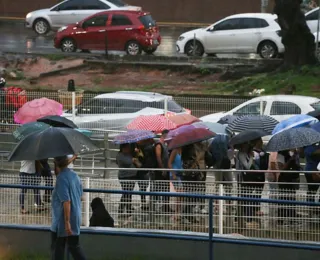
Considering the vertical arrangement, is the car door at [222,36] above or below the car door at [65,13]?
below

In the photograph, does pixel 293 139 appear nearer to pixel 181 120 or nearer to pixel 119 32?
pixel 181 120

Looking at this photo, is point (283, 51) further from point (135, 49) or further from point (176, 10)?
point (176, 10)

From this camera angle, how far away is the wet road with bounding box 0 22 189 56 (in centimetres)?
3675

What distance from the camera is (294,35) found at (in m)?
30.1

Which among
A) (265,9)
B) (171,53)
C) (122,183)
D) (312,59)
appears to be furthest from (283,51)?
(122,183)

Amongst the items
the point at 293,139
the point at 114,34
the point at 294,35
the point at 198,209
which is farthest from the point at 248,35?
the point at 198,209

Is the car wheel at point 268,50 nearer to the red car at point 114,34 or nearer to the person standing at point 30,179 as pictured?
the red car at point 114,34

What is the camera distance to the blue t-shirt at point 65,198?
1095 cm

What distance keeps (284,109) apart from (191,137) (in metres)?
7.25

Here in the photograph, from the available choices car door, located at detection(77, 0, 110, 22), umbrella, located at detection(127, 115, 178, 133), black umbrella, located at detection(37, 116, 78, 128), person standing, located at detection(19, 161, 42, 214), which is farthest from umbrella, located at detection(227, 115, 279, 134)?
car door, located at detection(77, 0, 110, 22)

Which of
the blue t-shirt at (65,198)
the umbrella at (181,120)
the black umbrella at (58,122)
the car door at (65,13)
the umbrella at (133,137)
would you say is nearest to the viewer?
the blue t-shirt at (65,198)

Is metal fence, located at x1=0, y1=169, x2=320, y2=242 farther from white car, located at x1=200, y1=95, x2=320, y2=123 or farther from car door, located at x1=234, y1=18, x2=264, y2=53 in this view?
car door, located at x1=234, y1=18, x2=264, y2=53

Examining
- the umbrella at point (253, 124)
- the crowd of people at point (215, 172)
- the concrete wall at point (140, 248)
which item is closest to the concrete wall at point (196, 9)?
the umbrella at point (253, 124)

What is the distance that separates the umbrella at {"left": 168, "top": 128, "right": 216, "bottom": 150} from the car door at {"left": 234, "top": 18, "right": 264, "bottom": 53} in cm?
1890
